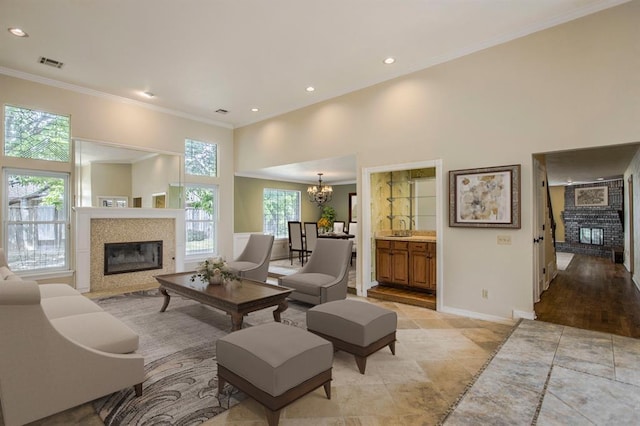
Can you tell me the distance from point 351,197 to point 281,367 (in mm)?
9022

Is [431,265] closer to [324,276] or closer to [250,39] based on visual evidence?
[324,276]

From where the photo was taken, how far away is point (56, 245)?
5398 millimetres

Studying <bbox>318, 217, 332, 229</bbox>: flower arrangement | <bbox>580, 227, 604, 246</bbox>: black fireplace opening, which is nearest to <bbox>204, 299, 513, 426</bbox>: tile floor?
<bbox>318, 217, 332, 229</bbox>: flower arrangement

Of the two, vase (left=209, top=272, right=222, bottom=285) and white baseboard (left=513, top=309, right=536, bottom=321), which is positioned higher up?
vase (left=209, top=272, right=222, bottom=285)

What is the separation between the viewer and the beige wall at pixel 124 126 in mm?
5109

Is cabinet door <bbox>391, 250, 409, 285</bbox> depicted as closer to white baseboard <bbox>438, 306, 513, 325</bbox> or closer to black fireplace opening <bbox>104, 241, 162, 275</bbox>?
white baseboard <bbox>438, 306, 513, 325</bbox>

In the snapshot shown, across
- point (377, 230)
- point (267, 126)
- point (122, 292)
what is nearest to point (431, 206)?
point (377, 230)

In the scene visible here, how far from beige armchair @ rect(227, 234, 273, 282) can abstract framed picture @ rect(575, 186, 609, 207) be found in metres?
11.5

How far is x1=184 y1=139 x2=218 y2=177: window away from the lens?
7191 mm

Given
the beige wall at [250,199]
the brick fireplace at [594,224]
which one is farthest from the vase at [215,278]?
the brick fireplace at [594,224]

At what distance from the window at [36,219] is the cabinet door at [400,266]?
5.70 meters

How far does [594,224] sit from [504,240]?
972 cm

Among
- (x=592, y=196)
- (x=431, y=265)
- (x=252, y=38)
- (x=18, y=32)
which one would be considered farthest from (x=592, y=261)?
(x=18, y=32)

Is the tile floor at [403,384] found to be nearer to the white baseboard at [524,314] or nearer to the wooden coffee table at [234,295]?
the white baseboard at [524,314]
